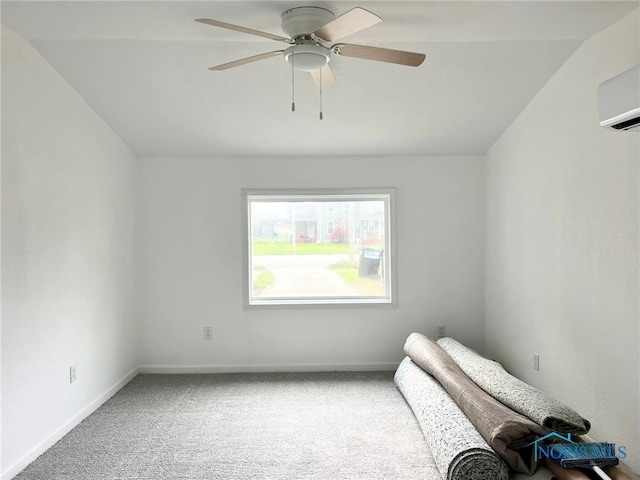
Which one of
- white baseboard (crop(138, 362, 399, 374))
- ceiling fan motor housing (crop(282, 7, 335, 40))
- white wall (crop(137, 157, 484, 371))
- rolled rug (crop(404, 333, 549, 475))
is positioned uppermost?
ceiling fan motor housing (crop(282, 7, 335, 40))

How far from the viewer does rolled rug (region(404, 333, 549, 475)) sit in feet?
7.98

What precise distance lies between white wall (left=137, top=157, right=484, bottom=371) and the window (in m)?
0.18

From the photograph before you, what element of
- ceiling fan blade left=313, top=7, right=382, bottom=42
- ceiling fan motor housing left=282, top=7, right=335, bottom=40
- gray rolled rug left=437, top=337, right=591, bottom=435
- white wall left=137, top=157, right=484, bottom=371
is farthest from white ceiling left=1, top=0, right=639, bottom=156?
gray rolled rug left=437, top=337, right=591, bottom=435

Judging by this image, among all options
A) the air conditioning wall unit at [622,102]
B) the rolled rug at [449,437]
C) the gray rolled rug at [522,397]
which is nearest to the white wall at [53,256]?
the rolled rug at [449,437]

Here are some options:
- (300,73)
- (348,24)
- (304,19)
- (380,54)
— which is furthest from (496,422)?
(300,73)

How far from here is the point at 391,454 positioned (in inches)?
114

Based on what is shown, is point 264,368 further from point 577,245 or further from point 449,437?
point 577,245

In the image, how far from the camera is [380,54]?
2439mm

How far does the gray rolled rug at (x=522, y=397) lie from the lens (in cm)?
252

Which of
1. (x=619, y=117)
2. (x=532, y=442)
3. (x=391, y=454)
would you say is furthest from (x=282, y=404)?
(x=619, y=117)

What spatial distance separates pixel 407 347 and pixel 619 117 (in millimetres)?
2552

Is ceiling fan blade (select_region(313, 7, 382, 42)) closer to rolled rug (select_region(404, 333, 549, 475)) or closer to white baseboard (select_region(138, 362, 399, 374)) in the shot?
rolled rug (select_region(404, 333, 549, 475))

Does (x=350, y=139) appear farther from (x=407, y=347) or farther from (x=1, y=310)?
(x=1, y=310)

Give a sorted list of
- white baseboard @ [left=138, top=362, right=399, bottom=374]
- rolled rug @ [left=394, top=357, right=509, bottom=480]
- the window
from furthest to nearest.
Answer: the window < white baseboard @ [left=138, top=362, right=399, bottom=374] < rolled rug @ [left=394, top=357, right=509, bottom=480]
